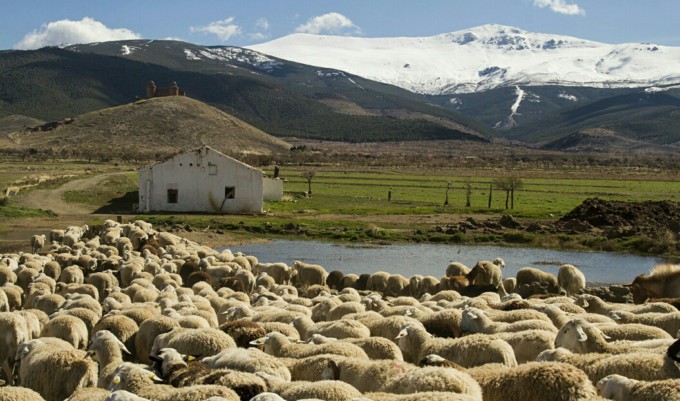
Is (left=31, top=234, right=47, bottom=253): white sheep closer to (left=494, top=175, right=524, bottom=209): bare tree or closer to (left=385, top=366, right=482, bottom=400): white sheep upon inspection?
(left=385, top=366, right=482, bottom=400): white sheep

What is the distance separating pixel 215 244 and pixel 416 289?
16.2m

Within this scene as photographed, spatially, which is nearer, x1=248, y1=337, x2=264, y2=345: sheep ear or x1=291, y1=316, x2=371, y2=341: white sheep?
x1=248, y1=337, x2=264, y2=345: sheep ear

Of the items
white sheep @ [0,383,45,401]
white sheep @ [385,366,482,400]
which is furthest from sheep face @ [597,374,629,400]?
white sheep @ [0,383,45,401]

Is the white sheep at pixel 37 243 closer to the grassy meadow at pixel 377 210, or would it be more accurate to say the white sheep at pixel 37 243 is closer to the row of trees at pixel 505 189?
the grassy meadow at pixel 377 210

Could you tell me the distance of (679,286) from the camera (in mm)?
20016

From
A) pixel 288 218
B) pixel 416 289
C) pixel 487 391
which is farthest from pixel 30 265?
pixel 288 218

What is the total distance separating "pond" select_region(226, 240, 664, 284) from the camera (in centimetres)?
3025

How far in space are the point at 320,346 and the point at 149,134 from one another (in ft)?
436

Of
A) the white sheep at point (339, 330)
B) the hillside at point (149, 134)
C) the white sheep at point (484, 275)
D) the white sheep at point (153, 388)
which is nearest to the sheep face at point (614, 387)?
the white sheep at point (153, 388)

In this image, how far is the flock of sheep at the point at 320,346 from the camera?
8406mm

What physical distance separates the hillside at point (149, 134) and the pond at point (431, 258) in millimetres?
88362

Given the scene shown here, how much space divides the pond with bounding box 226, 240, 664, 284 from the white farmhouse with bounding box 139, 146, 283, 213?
1135 cm

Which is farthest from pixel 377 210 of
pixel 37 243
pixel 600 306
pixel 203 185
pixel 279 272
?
pixel 600 306

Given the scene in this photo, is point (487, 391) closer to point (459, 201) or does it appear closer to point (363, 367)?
point (363, 367)
